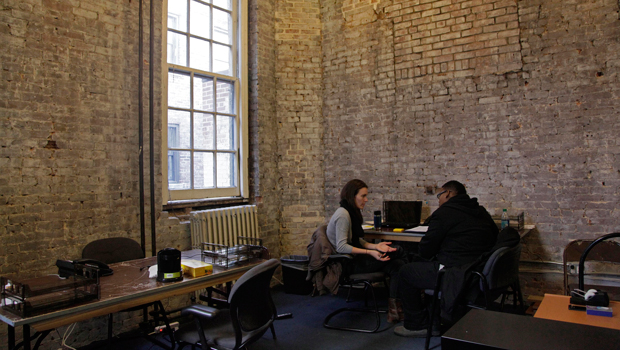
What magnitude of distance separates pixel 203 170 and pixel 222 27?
1.89 metres

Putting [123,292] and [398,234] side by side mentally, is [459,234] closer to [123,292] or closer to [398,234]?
[398,234]

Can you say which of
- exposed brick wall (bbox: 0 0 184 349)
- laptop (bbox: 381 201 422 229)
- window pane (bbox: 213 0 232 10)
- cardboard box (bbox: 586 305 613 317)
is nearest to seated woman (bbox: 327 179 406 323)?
laptop (bbox: 381 201 422 229)

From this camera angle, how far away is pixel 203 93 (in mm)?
5293

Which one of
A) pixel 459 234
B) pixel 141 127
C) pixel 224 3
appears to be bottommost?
pixel 459 234

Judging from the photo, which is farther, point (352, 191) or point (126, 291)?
point (352, 191)

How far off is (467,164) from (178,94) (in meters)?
3.47

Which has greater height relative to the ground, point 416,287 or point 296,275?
point 416,287

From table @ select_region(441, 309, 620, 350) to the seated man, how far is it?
227cm

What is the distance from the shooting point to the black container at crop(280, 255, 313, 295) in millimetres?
4961

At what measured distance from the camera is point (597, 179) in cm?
445

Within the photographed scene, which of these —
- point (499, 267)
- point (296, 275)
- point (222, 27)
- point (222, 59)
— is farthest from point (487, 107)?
point (222, 27)

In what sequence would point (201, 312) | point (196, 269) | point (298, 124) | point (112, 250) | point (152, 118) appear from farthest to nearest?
1. point (298, 124)
2. point (152, 118)
3. point (112, 250)
4. point (196, 269)
5. point (201, 312)

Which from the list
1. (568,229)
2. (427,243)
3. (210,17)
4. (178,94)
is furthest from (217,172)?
(568,229)

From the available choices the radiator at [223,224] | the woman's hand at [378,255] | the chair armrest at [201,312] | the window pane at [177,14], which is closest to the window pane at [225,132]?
the radiator at [223,224]
